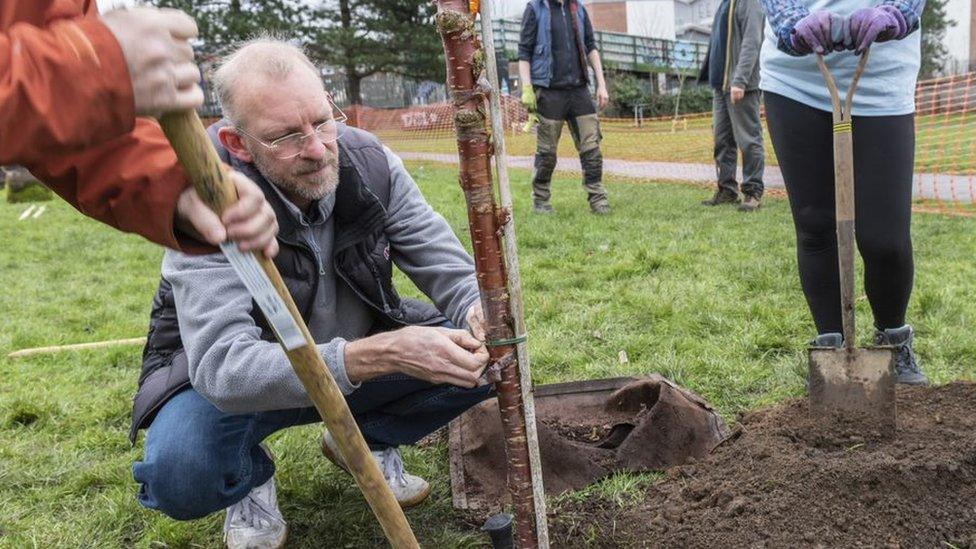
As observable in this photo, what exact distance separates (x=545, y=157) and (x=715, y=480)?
5460 mm

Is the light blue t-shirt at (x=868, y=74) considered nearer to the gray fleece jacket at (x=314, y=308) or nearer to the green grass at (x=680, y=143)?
the gray fleece jacket at (x=314, y=308)

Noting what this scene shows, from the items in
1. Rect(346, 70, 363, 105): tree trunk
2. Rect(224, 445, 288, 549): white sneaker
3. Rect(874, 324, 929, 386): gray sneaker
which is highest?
Rect(346, 70, 363, 105): tree trunk

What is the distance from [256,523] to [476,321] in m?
A: 1.02

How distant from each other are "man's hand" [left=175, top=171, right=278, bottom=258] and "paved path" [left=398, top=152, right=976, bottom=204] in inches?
314

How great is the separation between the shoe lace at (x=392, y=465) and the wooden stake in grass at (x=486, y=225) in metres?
0.82

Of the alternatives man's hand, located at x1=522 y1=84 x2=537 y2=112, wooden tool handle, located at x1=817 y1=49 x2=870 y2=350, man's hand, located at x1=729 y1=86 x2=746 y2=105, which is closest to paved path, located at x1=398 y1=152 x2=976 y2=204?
man's hand, located at x1=729 y1=86 x2=746 y2=105

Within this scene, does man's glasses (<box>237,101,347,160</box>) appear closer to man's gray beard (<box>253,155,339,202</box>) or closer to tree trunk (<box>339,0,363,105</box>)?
man's gray beard (<box>253,155,339,202</box>)

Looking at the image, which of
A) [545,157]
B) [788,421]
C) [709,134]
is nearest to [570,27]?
[545,157]

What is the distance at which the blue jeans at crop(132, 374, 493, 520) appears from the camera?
7.39ft

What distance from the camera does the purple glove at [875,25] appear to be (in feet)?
8.20

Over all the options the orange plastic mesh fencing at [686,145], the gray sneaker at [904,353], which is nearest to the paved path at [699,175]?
the orange plastic mesh fencing at [686,145]

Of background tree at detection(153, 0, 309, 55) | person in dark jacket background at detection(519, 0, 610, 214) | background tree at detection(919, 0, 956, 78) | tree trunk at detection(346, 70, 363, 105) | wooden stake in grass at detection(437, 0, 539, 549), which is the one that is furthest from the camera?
background tree at detection(919, 0, 956, 78)

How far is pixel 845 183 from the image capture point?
2.67 m

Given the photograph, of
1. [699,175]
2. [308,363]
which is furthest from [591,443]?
[699,175]
